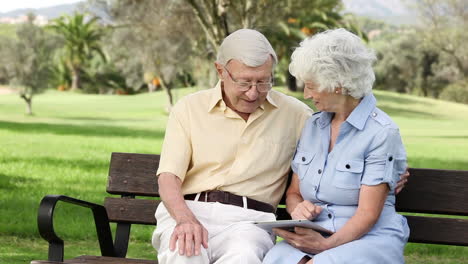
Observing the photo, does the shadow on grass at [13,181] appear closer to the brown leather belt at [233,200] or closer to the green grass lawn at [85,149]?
the green grass lawn at [85,149]

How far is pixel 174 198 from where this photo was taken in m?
3.88

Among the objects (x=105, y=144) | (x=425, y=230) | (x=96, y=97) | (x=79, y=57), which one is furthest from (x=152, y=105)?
(x=425, y=230)

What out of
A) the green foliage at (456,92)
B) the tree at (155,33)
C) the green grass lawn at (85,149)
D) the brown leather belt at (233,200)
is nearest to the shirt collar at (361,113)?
the brown leather belt at (233,200)

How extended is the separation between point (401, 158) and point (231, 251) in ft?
2.64

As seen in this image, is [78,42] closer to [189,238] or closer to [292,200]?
[292,200]

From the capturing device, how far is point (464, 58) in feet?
159

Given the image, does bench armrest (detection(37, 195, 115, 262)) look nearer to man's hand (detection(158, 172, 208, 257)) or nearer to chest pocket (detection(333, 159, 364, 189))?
man's hand (detection(158, 172, 208, 257))

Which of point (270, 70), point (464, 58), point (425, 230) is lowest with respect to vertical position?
point (464, 58)

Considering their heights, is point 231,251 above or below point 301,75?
below

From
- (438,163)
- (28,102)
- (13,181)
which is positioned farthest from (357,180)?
(28,102)

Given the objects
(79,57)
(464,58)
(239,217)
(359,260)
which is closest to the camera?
(359,260)

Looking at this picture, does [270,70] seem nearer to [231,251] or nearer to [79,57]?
[231,251]

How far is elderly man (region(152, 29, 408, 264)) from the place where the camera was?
3857 millimetres

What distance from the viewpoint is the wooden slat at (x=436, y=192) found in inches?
165
